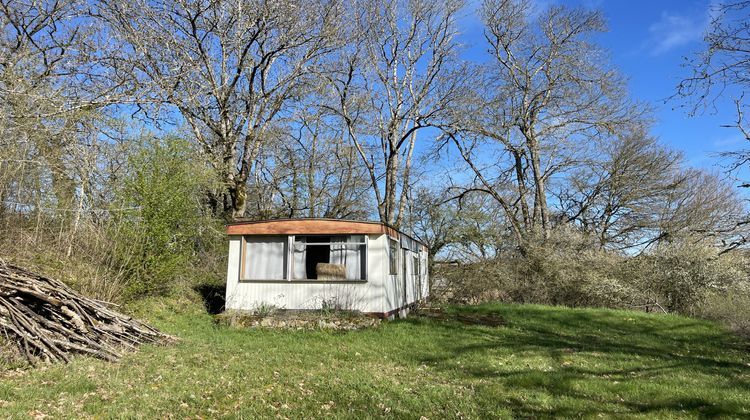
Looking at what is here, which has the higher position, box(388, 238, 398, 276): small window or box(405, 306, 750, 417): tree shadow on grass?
box(388, 238, 398, 276): small window

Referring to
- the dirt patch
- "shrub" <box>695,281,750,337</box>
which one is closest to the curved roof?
the dirt patch

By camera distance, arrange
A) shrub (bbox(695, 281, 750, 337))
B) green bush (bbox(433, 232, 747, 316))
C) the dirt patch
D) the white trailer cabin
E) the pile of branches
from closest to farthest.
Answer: the pile of branches < the dirt patch < the white trailer cabin < shrub (bbox(695, 281, 750, 337)) < green bush (bbox(433, 232, 747, 316))

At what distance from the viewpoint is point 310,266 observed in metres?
12.8

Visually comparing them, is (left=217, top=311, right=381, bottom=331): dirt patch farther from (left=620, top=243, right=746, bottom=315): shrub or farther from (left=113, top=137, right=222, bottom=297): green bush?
(left=620, top=243, right=746, bottom=315): shrub

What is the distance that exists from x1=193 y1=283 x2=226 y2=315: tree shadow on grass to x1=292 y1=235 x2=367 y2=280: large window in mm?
3058

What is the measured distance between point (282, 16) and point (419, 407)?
1547 cm

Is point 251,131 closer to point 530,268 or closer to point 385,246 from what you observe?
point 385,246

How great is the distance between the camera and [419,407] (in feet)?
17.3

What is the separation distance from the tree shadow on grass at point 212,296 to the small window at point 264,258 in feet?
6.40

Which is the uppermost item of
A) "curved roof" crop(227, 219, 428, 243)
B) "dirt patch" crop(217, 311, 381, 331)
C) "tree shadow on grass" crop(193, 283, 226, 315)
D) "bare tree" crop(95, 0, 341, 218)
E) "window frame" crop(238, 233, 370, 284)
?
"bare tree" crop(95, 0, 341, 218)

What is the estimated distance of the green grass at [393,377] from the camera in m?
5.11

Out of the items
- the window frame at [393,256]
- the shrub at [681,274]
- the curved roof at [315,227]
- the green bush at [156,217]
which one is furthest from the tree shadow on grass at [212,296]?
the shrub at [681,274]

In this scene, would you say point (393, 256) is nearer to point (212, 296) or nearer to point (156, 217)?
point (212, 296)

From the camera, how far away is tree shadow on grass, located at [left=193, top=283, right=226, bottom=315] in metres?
14.0
